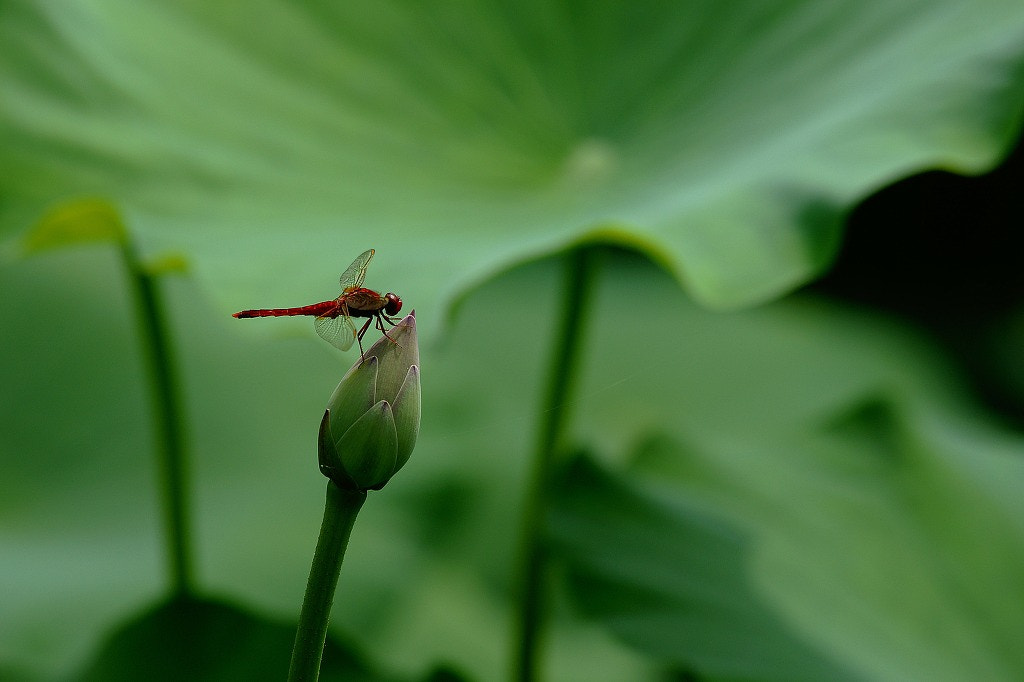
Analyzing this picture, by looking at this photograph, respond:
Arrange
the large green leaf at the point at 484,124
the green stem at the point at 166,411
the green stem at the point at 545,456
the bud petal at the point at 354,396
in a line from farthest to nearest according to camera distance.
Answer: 1. the green stem at the point at 545,456
2. the green stem at the point at 166,411
3. the large green leaf at the point at 484,124
4. the bud petal at the point at 354,396

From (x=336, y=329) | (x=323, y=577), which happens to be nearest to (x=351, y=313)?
(x=336, y=329)

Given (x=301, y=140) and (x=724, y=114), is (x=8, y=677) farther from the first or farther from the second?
(x=724, y=114)

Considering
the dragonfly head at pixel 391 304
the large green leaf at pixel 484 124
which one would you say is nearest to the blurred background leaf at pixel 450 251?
the large green leaf at pixel 484 124

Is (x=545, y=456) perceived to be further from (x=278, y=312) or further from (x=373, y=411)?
(x=373, y=411)

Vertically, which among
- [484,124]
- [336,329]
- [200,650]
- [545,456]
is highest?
[484,124]

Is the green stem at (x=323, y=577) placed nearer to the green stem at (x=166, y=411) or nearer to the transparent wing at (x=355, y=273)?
the transparent wing at (x=355, y=273)
